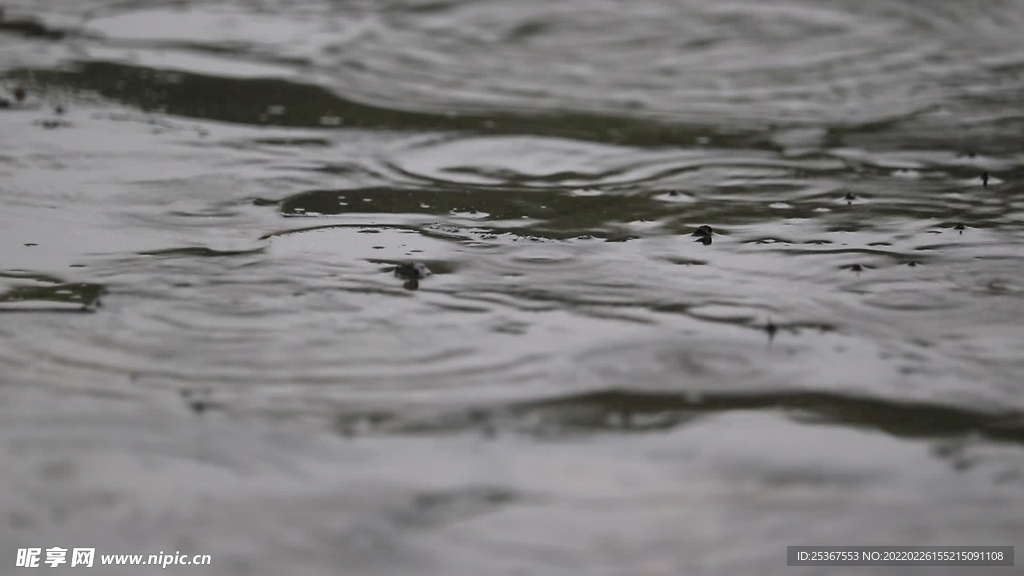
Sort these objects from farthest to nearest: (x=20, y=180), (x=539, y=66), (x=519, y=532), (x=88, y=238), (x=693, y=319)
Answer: (x=539, y=66) → (x=20, y=180) → (x=88, y=238) → (x=693, y=319) → (x=519, y=532)

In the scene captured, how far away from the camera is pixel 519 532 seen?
162 cm

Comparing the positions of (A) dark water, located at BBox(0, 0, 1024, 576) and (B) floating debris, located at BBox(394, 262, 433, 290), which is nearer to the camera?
(A) dark water, located at BBox(0, 0, 1024, 576)

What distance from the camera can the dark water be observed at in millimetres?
1655

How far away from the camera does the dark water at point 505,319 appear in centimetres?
166

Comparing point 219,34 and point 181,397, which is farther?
point 219,34

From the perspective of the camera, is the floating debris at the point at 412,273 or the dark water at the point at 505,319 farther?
the floating debris at the point at 412,273

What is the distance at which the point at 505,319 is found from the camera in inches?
88.4

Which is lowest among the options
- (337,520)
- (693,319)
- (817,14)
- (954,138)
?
(337,520)

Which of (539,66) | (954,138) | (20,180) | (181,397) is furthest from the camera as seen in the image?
(539,66)

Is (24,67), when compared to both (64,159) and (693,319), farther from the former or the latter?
(693,319)

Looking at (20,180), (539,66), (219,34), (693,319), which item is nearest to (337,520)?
(693,319)

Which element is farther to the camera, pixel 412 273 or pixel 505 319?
pixel 412 273

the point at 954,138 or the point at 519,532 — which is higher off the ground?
the point at 954,138

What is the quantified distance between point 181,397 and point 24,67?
281cm
